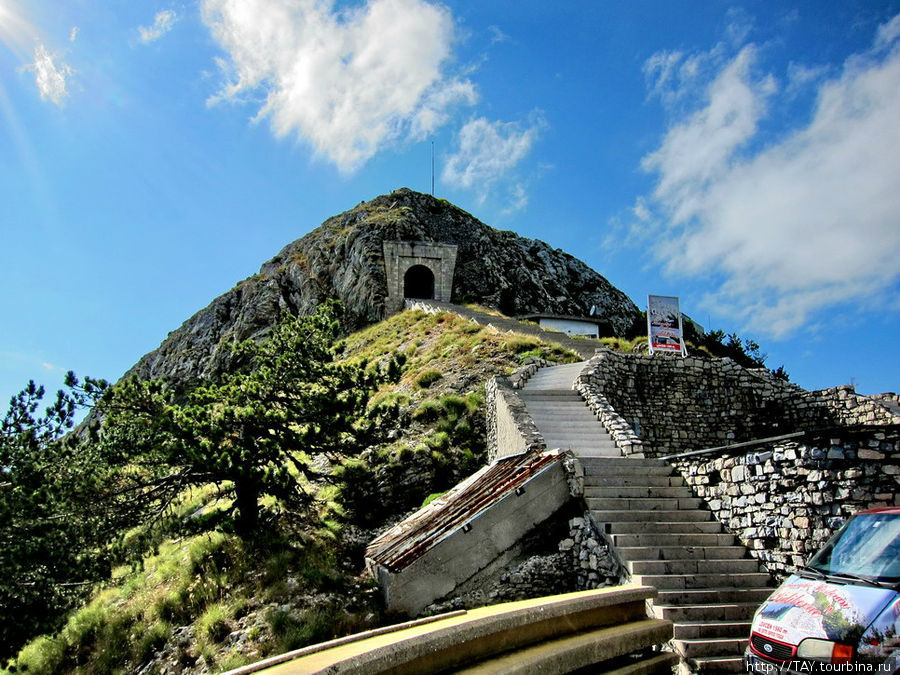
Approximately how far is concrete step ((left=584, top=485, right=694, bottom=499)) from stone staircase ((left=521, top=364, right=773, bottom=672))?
0.02 meters

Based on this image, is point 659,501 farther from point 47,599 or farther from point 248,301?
point 248,301

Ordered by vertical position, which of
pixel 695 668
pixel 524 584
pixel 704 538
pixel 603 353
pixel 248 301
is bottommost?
pixel 695 668

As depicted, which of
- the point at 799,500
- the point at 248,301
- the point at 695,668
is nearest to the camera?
the point at 695,668

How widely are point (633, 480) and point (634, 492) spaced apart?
289 millimetres

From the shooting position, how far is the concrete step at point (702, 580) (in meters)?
7.86

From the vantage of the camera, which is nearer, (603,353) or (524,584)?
(524,584)

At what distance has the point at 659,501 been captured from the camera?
977 cm

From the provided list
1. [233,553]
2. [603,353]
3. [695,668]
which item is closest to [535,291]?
[603,353]

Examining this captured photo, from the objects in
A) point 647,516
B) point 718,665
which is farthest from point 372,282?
point 718,665

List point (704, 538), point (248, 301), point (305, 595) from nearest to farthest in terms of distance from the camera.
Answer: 1. point (704, 538)
2. point (305, 595)
3. point (248, 301)

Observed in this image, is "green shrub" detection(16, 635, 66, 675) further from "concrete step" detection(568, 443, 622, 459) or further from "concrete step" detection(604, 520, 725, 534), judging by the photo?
"concrete step" detection(568, 443, 622, 459)

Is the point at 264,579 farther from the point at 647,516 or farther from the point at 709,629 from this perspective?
the point at 709,629

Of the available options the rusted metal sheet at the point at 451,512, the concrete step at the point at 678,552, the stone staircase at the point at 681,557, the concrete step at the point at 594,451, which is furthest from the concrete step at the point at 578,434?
the concrete step at the point at 678,552

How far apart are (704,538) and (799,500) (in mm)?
1620
